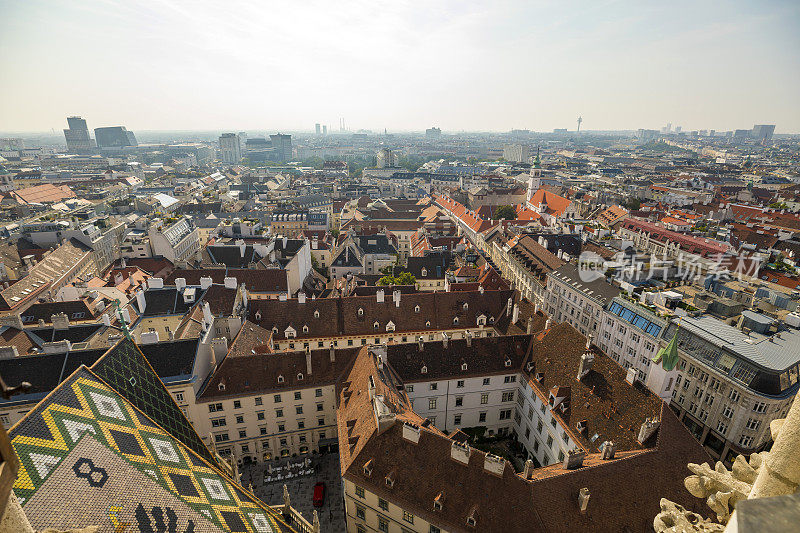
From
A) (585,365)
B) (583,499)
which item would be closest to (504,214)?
(585,365)

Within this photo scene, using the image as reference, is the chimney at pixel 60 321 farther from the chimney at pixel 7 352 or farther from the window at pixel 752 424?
Result: the window at pixel 752 424

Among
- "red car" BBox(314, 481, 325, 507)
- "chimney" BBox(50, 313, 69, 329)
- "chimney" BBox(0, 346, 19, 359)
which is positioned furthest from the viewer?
"chimney" BBox(50, 313, 69, 329)

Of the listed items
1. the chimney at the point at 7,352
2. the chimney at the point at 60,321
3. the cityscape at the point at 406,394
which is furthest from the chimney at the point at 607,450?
the chimney at the point at 60,321

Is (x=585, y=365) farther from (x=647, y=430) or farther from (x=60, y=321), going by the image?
(x=60, y=321)

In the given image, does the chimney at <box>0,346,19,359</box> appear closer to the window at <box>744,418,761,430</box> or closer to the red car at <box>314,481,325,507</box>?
the red car at <box>314,481,325,507</box>

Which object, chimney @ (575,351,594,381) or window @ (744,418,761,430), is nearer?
chimney @ (575,351,594,381)

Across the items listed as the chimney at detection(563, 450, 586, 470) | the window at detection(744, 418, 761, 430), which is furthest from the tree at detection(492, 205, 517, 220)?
the chimney at detection(563, 450, 586, 470)
